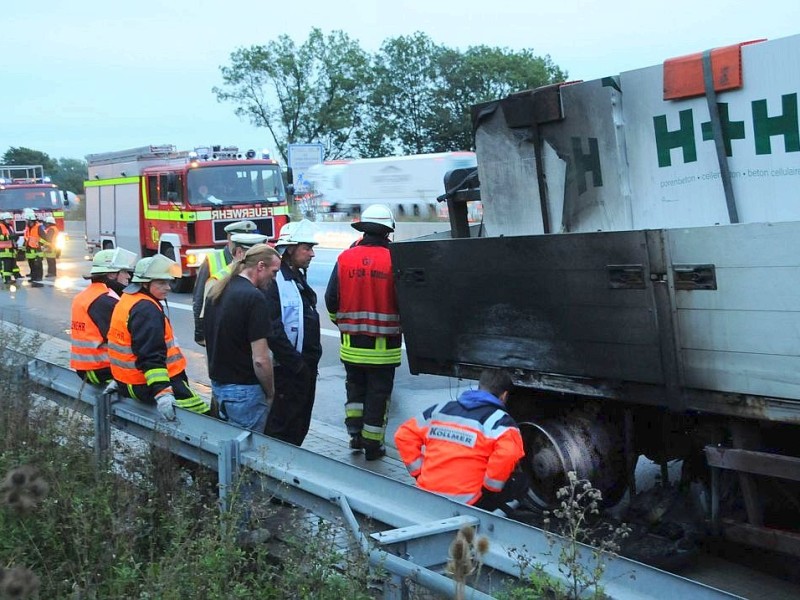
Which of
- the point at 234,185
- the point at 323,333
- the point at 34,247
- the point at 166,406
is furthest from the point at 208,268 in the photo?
the point at 34,247

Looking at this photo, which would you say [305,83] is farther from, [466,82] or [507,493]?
[507,493]

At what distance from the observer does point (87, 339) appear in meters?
6.24

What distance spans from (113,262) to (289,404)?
1.53 metres

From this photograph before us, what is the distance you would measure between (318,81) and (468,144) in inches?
528

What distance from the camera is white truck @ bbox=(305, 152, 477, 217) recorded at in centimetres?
3756

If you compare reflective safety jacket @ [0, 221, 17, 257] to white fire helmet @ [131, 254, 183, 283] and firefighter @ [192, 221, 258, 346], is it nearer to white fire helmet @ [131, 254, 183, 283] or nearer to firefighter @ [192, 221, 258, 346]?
firefighter @ [192, 221, 258, 346]

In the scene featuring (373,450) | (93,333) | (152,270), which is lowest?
(373,450)

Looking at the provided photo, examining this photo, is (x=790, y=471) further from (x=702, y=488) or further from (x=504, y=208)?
(x=504, y=208)

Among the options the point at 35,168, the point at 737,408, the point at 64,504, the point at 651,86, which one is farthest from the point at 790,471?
the point at 35,168

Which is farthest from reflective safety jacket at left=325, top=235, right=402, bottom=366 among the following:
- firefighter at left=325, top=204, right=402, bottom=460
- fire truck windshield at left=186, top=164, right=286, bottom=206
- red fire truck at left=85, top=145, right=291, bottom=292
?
fire truck windshield at left=186, top=164, right=286, bottom=206

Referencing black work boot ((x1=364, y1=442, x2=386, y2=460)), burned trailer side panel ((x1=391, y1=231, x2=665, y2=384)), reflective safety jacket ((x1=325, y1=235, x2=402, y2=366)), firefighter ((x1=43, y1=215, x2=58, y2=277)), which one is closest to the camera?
burned trailer side panel ((x1=391, y1=231, x2=665, y2=384))

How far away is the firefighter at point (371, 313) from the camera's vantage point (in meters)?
6.82

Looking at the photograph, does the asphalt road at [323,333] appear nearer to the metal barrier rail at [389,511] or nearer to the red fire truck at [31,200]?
the red fire truck at [31,200]

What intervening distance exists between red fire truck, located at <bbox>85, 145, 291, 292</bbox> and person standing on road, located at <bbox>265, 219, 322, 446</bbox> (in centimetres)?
1200
